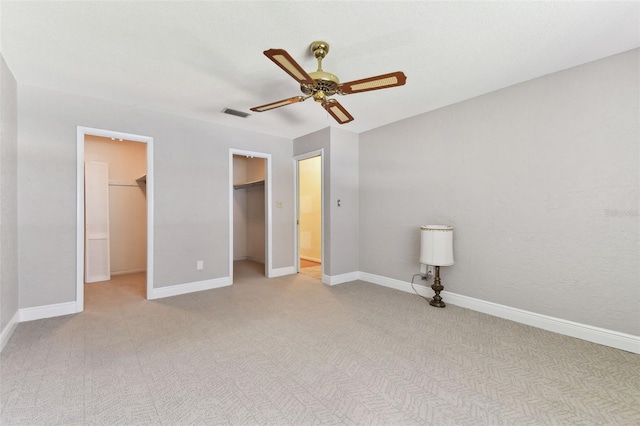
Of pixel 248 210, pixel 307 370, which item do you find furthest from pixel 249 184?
pixel 307 370

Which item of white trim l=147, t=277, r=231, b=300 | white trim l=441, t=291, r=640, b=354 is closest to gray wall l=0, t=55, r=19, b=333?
white trim l=147, t=277, r=231, b=300

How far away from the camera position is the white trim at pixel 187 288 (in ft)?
12.3

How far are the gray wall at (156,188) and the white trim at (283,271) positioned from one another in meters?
0.10

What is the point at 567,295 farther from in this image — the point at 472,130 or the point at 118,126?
the point at 118,126

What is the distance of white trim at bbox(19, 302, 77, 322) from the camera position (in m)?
2.96

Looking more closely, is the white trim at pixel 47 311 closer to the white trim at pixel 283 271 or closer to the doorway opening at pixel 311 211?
the white trim at pixel 283 271

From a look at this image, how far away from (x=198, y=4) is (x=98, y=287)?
436cm

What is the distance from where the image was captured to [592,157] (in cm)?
252

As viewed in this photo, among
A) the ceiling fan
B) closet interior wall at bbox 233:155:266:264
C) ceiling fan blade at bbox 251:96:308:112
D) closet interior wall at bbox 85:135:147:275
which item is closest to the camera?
the ceiling fan

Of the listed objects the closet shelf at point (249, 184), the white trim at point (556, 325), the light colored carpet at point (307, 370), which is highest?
the closet shelf at point (249, 184)

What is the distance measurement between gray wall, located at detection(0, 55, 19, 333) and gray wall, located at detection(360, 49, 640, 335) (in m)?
4.36

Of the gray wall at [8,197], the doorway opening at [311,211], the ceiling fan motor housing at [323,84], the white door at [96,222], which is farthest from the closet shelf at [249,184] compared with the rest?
the ceiling fan motor housing at [323,84]

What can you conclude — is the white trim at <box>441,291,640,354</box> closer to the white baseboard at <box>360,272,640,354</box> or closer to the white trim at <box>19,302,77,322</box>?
the white baseboard at <box>360,272,640,354</box>

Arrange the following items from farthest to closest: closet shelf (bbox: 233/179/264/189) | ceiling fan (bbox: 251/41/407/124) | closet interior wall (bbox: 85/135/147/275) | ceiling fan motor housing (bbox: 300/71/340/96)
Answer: closet shelf (bbox: 233/179/264/189), closet interior wall (bbox: 85/135/147/275), ceiling fan motor housing (bbox: 300/71/340/96), ceiling fan (bbox: 251/41/407/124)
